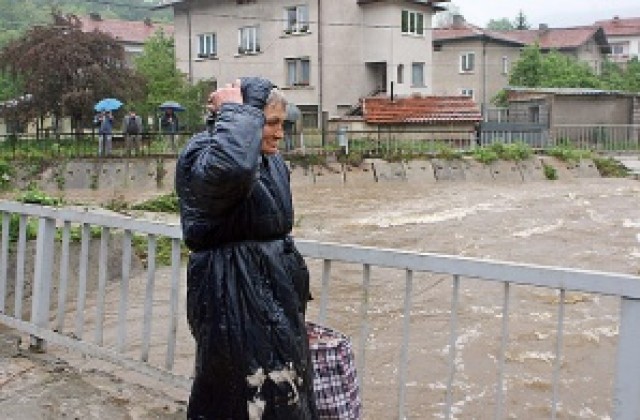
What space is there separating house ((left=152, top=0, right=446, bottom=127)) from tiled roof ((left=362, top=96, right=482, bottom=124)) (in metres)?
1.89

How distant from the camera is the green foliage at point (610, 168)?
24.6 m

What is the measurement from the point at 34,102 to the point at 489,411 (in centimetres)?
2402

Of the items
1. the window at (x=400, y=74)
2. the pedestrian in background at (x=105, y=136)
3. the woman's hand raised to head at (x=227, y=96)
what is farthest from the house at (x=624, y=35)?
the woman's hand raised to head at (x=227, y=96)

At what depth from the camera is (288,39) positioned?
33.9 meters

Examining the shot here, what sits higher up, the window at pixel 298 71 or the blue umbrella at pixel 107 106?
the window at pixel 298 71

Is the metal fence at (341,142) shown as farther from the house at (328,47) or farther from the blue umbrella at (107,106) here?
the house at (328,47)

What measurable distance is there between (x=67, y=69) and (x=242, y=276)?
25305 millimetres

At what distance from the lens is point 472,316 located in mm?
7578

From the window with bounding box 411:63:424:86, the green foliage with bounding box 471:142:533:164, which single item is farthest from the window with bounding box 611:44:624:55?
the green foliage with bounding box 471:142:533:164

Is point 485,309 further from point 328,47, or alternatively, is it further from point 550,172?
point 328,47

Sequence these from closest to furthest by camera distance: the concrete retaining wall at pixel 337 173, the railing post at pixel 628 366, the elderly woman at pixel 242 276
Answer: the elderly woman at pixel 242 276 < the railing post at pixel 628 366 < the concrete retaining wall at pixel 337 173

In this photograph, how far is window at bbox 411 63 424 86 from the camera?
34.6m

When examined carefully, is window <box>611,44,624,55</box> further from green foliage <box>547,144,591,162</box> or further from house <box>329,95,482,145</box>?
green foliage <box>547,144,591,162</box>

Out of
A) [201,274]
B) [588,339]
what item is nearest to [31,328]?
[201,274]
